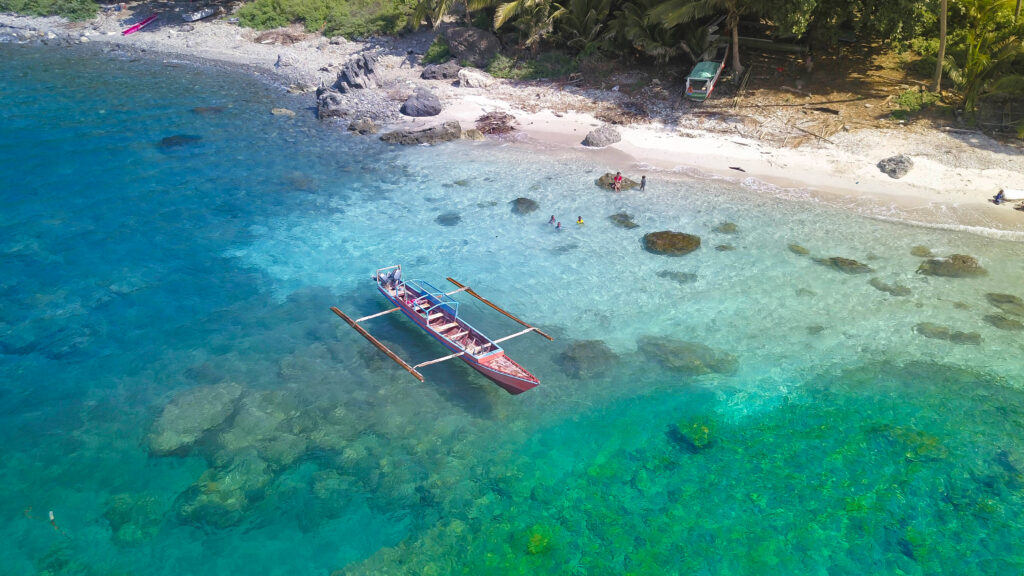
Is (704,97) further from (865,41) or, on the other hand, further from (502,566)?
(502,566)

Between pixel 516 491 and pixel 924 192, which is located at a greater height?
pixel 924 192

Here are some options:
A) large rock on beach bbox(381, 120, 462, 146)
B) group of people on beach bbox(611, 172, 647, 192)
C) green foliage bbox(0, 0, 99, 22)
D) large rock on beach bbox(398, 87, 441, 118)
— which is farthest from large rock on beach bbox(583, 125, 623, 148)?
green foliage bbox(0, 0, 99, 22)

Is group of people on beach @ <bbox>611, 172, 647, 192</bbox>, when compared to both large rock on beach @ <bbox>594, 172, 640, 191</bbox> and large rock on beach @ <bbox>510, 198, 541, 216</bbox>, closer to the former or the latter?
large rock on beach @ <bbox>594, 172, 640, 191</bbox>

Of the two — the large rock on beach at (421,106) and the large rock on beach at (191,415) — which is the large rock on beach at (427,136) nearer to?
the large rock on beach at (421,106)

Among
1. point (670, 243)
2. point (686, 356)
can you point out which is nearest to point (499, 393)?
point (686, 356)

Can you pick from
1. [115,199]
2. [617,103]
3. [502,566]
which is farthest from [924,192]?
[115,199]
